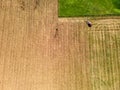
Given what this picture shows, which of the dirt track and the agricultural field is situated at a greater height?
the agricultural field

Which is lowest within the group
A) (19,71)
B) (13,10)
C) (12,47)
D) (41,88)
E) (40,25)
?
(41,88)

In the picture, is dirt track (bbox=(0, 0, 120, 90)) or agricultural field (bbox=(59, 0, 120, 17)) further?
agricultural field (bbox=(59, 0, 120, 17))

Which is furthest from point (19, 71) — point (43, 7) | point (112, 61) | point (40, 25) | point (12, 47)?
point (112, 61)

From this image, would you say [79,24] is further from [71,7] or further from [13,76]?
[13,76]

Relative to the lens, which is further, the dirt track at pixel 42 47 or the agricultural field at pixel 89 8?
the agricultural field at pixel 89 8

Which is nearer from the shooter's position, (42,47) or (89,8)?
(42,47)
